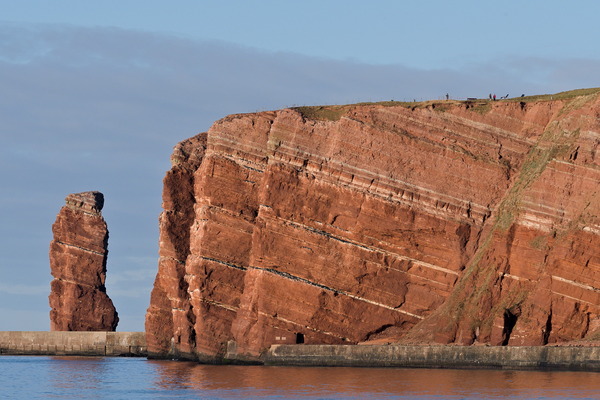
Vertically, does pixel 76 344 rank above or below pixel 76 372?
below

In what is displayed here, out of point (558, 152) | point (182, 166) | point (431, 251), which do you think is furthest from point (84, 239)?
point (558, 152)

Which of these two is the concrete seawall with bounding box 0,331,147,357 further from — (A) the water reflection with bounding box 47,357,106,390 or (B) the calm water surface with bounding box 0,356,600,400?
(B) the calm water surface with bounding box 0,356,600,400

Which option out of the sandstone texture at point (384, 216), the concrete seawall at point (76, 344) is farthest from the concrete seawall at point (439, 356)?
the concrete seawall at point (76, 344)

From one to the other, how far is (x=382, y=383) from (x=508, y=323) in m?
14.7

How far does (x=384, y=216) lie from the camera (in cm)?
7875

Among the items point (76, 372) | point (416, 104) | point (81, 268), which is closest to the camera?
point (76, 372)

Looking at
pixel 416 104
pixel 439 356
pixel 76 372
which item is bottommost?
pixel 76 372

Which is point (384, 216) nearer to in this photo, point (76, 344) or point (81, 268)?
point (76, 344)

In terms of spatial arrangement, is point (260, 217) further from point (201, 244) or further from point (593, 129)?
point (593, 129)

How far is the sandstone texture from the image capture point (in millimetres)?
74312

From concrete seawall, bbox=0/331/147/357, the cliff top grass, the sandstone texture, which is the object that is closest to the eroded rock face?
concrete seawall, bbox=0/331/147/357

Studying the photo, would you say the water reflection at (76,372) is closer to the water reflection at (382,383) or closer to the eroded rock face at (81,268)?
the water reflection at (382,383)

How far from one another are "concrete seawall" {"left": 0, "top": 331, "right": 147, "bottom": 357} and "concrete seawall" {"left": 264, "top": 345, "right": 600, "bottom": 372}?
90.7ft

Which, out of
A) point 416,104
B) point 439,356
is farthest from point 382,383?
point 416,104
